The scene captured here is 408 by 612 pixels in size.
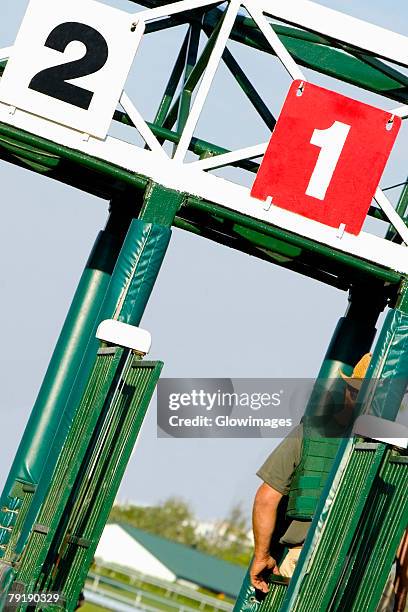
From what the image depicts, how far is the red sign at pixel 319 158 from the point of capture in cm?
722

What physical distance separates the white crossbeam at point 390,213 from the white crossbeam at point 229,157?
2.11ft

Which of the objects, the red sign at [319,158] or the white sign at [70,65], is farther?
the red sign at [319,158]

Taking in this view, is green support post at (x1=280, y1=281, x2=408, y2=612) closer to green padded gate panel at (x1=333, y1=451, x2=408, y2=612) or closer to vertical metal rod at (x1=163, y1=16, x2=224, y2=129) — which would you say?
green padded gate panel at (x1=333, y1=451, x2=408, y2=612)

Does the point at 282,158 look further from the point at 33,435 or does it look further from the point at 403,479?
the point at 33,435

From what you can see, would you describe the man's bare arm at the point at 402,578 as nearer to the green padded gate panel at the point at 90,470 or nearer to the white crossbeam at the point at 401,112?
the green padded gate panel at the point at 90,470

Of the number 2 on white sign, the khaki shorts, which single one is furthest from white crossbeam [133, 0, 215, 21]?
the khaki shorts

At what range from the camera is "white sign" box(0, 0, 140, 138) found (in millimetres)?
7047

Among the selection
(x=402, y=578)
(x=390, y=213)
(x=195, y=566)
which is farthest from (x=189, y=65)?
(x=195, y=566)

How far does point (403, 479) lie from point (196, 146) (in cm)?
234

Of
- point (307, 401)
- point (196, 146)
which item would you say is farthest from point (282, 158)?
point (307, 401)

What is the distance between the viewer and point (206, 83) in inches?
283

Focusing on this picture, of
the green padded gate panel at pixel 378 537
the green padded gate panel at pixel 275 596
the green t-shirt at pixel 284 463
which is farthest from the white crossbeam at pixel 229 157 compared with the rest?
the green padded gate panel at pixel 275 596

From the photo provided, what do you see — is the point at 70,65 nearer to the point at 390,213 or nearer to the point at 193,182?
the point at 193,182

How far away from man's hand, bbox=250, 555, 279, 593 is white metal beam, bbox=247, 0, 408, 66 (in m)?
2.67
